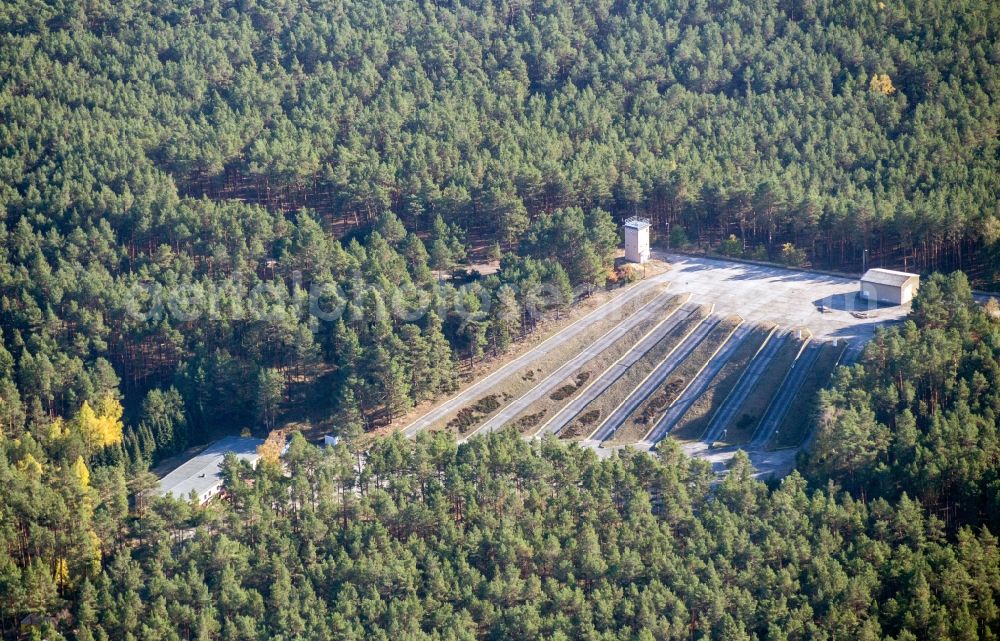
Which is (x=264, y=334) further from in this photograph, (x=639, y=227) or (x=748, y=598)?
(x=748, y=598)

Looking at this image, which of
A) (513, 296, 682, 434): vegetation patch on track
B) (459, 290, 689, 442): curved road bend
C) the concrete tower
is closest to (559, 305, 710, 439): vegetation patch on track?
(513, 296, 682, 434): vegetation patch on track

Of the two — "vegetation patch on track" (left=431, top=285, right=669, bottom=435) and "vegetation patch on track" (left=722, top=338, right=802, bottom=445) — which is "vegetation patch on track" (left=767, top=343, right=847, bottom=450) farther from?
"vegetation patch on track" (left=431, top=285, right=669, bottom=435)

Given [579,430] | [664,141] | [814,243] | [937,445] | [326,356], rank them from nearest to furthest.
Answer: [937,445]
[579,430]
[326,356]
[814,243]
[664,141]

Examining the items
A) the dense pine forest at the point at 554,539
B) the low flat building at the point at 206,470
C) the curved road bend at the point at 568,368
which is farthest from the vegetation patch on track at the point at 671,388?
the low flat building at the point at 206,470

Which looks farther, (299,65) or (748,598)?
(299,65)

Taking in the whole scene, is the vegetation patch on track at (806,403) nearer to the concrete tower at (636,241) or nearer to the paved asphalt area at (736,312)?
the paved asphalt area at (736,312)

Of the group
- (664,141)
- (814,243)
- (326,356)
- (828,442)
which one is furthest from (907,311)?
(326,356)
